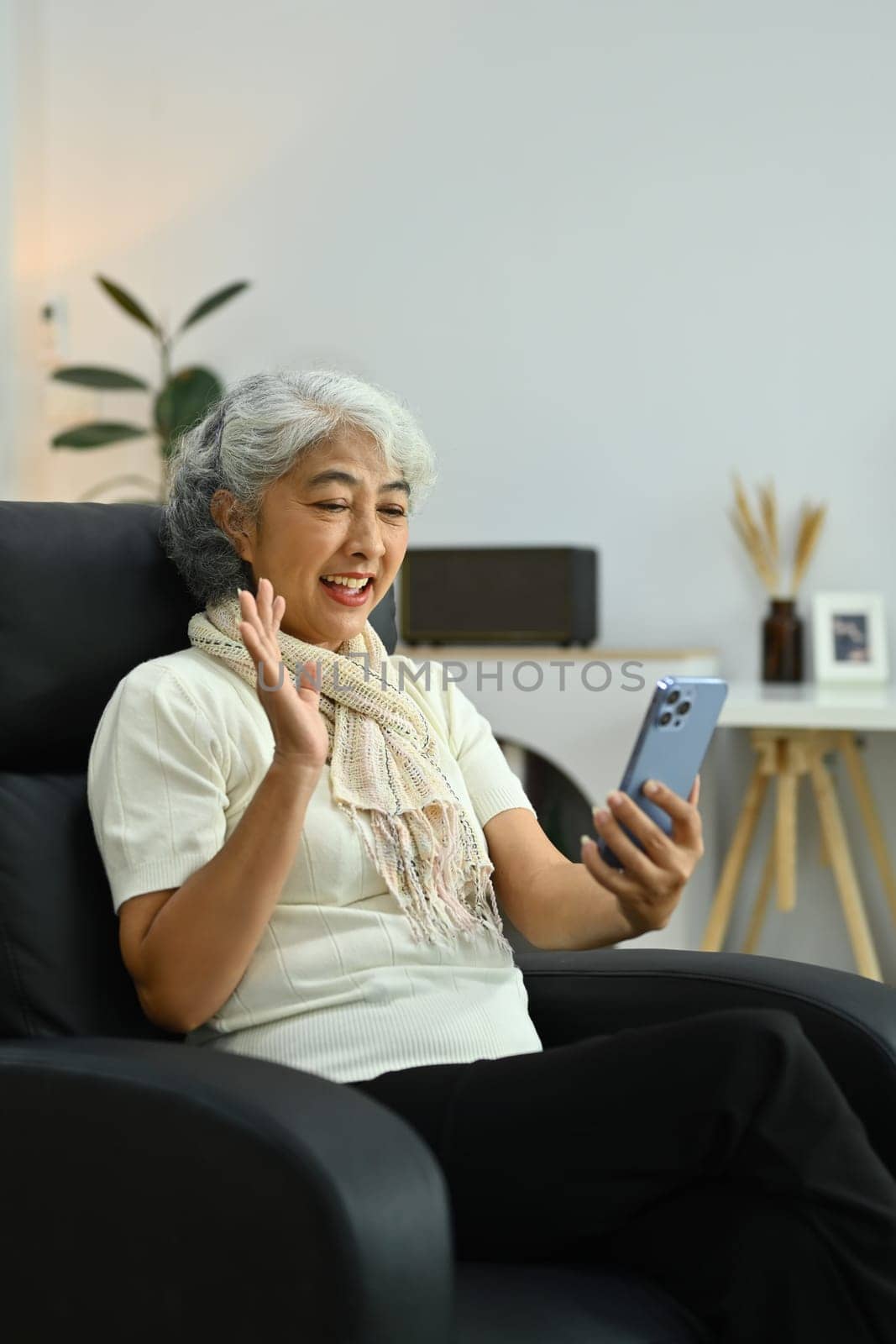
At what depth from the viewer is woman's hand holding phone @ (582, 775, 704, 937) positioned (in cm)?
132

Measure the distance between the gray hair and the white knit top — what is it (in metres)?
0.14

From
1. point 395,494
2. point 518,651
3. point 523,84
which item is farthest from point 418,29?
point 395,494

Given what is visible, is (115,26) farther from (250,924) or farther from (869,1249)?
(869,1249)

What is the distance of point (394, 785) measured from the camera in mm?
1535

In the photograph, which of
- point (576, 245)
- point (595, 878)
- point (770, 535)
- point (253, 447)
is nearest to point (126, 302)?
point (576, 245)

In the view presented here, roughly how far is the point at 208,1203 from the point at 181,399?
9.47ft

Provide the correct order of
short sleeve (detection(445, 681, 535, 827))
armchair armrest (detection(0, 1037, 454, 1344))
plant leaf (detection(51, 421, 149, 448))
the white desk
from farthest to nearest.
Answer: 1. plant leaf (detection(51, 421, 149, 448))
2. the white desk
3. short sleeve (detection(445, 681, 535, 827))
4. armchair armrest (detection(0, 1037, 454, 1344))

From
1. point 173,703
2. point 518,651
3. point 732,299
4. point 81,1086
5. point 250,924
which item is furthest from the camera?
point 732,299

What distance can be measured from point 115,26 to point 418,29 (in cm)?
85

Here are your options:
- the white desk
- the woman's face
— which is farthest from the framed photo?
the woman's face

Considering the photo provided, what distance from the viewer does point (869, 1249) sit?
45.7 inches

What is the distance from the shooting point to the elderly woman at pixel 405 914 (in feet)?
3.95

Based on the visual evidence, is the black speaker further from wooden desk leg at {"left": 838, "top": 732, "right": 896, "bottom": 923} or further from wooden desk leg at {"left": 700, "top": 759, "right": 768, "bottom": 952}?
wooden desk leg at {"left": 838, "top": 732, "right": 896, "bottom": 923}

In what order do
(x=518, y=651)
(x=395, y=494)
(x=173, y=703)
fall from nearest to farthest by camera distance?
(x=173, y=703) < (x=395, y=494) < (x=518, y=651)
